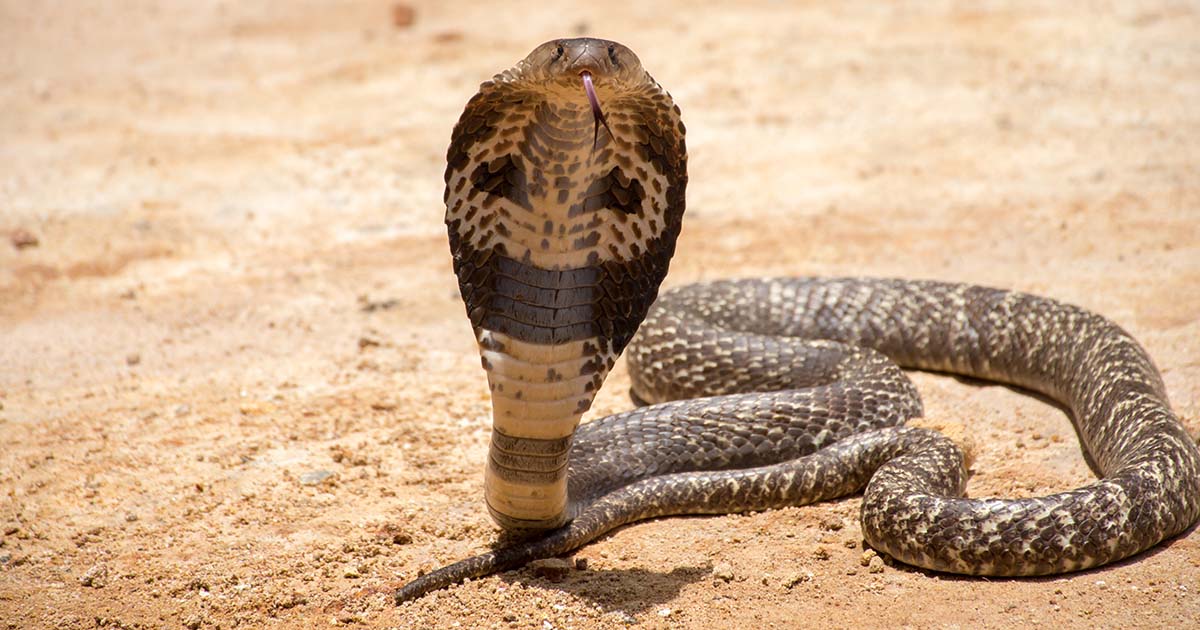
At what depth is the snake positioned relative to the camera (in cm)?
445

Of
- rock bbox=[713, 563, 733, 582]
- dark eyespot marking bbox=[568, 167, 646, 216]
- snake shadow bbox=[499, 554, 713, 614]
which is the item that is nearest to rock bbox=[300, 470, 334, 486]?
snake shadow bbox=[499, 554, 713, 614]

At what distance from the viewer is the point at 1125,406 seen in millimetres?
5742

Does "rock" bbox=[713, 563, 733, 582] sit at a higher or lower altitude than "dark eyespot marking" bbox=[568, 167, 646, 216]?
lower

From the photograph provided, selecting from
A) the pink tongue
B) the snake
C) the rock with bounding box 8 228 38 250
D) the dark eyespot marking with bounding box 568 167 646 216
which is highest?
the pink tongue

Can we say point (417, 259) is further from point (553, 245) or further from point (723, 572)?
point (723, 572)

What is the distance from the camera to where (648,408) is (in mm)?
6137

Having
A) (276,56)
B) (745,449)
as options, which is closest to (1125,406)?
(745,449)

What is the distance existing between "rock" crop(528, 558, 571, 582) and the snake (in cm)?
5

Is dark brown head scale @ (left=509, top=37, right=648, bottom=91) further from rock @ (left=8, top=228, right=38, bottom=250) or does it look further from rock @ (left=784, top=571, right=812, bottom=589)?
rock @ (left=8, top=228, right=38, bottom=250)

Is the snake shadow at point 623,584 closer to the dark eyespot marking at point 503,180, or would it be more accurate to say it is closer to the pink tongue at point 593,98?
the dark eyespot marking at point 503,180

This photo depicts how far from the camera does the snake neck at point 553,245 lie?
446 cm

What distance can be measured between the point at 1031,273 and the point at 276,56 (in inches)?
344

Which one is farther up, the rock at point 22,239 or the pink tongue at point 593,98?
the pink tongue at point 593,98

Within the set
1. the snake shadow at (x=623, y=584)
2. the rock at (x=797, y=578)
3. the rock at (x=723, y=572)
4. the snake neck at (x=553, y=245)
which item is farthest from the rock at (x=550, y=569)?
the rock at (x=797, y=578)
